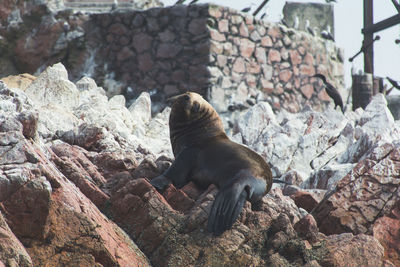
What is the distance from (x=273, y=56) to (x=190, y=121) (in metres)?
8.62

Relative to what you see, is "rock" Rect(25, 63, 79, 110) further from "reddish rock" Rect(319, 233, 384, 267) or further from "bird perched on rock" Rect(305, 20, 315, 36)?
"bird perched on rock" Rect(305, 20, 315, 36)

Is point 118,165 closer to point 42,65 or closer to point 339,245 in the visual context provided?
point 339,245

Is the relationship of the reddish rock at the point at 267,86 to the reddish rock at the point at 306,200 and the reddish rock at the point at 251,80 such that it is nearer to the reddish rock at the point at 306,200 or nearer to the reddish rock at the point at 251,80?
the reddish rock at the point at 251,80

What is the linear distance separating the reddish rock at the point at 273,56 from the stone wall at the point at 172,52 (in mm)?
22

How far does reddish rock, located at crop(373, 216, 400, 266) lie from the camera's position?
4.37 metres

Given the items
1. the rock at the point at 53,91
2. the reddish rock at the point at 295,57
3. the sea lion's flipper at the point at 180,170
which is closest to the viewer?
the sea lion's flipper at the point at 180,170

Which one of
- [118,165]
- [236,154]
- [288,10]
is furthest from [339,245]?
[288,10]

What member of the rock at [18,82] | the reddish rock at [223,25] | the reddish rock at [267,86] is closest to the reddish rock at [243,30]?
the reddish rock at [223,25]

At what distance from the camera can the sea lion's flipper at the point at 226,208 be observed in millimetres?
3930

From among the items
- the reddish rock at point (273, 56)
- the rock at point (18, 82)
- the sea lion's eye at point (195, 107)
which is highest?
the sea lion's eye at point (195, 107)

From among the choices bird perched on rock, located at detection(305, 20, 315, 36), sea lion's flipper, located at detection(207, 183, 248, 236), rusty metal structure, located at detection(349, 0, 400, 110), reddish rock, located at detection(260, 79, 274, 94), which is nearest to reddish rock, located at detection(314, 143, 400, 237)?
sea lion's flipper, located at detection(207, 183, 248, 236)

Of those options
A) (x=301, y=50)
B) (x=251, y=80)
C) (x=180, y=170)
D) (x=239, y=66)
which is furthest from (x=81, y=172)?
(x=301, y=50)

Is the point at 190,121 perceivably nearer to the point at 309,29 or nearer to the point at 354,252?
the point at 354,252

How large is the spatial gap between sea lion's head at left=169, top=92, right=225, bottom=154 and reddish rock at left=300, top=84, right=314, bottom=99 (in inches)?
357
